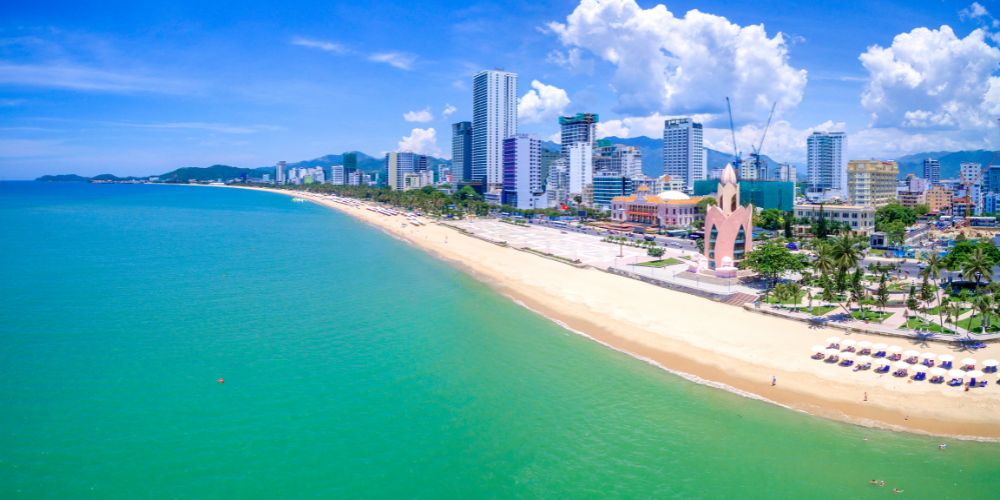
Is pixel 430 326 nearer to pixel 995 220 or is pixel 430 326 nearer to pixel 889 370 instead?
pixel 889 370

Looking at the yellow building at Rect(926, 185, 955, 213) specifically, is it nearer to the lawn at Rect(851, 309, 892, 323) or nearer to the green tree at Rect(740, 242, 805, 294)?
the green tree at Rect(740, 242, 805, 294)

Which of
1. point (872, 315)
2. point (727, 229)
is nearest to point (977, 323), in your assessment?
point (872, 315)

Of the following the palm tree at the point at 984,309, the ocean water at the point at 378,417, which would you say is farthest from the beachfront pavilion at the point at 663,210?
the palm tree at the point at 984,309

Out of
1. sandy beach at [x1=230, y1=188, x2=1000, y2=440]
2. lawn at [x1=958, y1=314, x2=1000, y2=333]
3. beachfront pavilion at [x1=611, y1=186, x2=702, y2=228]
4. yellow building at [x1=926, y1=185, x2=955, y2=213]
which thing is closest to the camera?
sandy beach at [x1=230, y1=188, x2=1000, y2=440]

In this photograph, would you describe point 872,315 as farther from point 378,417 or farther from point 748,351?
point 378,417

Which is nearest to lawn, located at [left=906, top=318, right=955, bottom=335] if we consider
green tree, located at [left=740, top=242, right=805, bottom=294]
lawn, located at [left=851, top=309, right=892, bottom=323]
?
lawn, located at [left=851, top=309, right=892, bottom=323]
